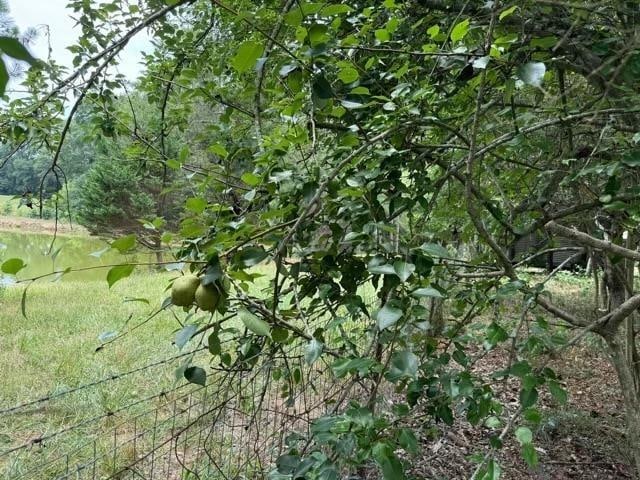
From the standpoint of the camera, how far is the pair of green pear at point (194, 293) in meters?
0.65

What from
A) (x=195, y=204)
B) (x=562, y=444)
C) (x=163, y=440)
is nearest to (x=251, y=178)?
(x=195, y=204)

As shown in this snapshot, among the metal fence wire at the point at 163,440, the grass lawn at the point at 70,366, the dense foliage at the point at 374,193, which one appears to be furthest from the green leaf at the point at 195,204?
the metal fence wire at the point at 163,440

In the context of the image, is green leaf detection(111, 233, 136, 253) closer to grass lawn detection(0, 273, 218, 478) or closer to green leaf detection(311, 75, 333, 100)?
green leaf detection(311, 75, 333, 100)

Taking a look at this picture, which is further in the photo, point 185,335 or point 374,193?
point 374,193

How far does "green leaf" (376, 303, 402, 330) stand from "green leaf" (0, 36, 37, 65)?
53cm

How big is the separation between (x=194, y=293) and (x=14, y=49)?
17.9 inches

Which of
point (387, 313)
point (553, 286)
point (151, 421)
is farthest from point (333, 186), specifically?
point (553, 286)

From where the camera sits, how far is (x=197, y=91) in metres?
1.43

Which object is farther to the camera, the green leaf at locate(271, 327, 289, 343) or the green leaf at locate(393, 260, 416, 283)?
the green leaf at locate(271, 327, 289, 343)

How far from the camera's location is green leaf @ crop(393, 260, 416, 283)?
69cm

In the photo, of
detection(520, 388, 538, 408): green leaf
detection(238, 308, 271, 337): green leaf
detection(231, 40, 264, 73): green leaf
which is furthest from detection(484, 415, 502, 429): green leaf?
detection(231, 40, 264, 73): green leaf

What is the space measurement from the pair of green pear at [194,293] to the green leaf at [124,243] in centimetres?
9

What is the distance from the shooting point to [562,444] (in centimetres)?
268

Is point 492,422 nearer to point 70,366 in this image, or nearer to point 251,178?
point 251,178
